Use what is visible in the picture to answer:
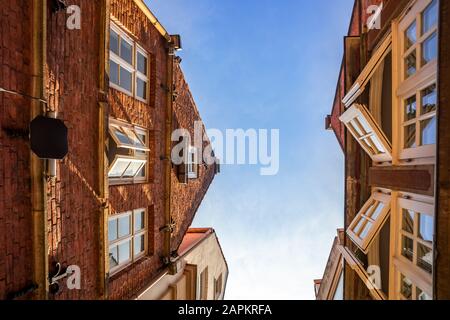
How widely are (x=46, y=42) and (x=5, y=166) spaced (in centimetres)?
208

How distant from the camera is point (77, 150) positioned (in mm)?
5320

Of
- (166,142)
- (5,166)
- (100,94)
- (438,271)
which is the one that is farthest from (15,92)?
(438,271)

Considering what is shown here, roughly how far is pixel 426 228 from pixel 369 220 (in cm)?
255

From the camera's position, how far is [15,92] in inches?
153

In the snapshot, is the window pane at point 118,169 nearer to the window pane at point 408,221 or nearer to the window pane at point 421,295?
the window pane at point 408,221

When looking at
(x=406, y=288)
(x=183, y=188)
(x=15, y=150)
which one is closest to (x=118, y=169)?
(x=15, y=150)

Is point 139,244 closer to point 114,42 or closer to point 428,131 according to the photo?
point 114,42

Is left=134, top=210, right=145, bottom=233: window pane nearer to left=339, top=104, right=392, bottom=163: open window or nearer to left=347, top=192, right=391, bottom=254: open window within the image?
left=347, top=192, right=391, bottom=254: open window

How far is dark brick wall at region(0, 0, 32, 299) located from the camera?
12.3 feet

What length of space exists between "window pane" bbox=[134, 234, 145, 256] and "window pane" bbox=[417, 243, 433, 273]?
7.30 m

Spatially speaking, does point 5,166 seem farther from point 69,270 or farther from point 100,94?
point 100,94

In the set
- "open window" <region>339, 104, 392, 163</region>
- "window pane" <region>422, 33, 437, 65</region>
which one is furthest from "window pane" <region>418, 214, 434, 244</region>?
"window pane" <region>422, 33, 437, 65</region>

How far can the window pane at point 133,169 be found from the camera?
24.1ft

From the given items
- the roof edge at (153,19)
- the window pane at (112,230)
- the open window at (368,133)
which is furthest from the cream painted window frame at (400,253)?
the roof edge at (153,19)
